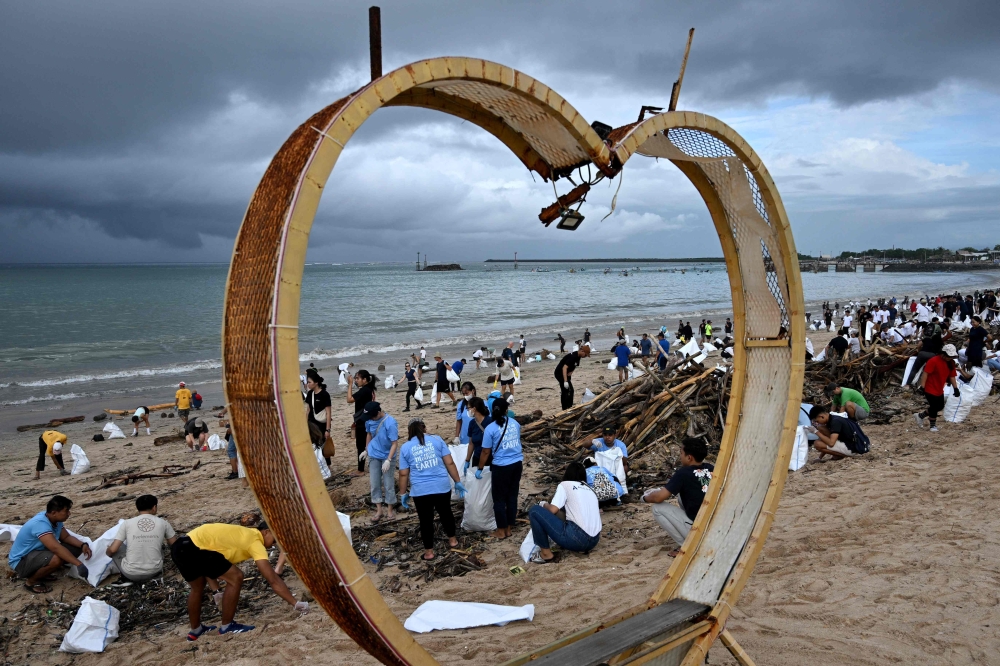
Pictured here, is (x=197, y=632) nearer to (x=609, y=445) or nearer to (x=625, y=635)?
(x=625, y=635)

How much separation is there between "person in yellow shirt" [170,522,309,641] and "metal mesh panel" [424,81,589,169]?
4.09 m

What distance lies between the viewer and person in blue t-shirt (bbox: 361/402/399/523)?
25.0 feet

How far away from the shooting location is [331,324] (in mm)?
45031

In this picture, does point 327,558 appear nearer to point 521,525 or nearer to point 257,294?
point 257,294

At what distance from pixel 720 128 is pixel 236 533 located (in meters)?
4.92

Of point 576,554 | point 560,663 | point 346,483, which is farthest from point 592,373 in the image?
point 560,663

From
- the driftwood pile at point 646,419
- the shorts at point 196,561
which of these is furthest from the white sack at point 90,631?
the driftwood pile at point 646,419

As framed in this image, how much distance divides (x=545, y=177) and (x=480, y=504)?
482cm

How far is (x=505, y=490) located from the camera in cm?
715

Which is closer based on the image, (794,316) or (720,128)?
(720,128)

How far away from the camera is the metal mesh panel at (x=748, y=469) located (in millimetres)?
4211

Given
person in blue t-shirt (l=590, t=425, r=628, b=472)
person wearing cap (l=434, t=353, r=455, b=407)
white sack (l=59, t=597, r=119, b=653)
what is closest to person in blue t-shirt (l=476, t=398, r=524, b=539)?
person in blue t-shirt (l=590, t=425, r=628, b=472)

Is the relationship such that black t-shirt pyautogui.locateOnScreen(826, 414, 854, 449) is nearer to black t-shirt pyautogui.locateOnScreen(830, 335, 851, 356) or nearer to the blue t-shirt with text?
black t-shirt pyautogui.locateOnScreen(830, 335, 851, 356)

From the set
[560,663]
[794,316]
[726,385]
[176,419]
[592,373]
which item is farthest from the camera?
[592,373]
